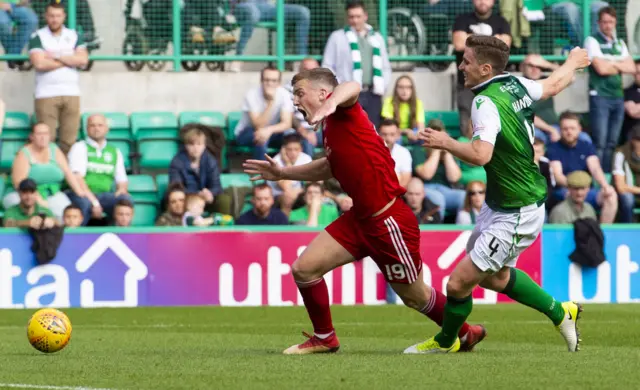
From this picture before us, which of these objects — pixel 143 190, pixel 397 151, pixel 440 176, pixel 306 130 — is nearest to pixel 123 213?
pixel 143 190

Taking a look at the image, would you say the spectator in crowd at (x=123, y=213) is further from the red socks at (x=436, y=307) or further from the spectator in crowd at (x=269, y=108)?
the red socks at (x=436, y=307)

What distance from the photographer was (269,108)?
57.0 feet

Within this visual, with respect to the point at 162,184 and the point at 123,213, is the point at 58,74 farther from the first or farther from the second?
the point at 123,213

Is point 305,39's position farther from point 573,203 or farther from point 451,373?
point 451,373

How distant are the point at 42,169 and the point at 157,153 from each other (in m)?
2.04

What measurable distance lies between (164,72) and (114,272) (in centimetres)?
423

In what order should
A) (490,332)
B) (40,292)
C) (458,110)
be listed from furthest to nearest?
(458,110) → (40,292) → (490,332)

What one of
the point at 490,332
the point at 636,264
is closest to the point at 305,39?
the point at 636,264

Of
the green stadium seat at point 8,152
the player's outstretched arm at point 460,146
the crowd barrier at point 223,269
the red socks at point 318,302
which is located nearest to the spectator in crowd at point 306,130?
the crowd barrier at point 223,269

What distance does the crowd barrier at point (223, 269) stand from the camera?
15164 millimetres

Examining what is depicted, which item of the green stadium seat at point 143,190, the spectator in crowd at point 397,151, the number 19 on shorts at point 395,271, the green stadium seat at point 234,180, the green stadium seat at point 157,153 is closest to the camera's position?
the number 19 on shorts at point 395,271

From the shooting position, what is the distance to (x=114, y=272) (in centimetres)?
1528

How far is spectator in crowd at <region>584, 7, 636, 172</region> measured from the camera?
58.8 feet

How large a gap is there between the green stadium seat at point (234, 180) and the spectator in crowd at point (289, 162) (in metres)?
0.56
